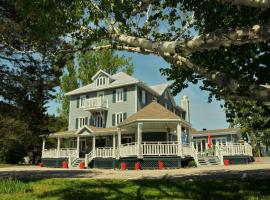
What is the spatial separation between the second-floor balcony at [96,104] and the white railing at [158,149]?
477 inches

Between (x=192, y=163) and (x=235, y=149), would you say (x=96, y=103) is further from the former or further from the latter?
(x=235, y=149)

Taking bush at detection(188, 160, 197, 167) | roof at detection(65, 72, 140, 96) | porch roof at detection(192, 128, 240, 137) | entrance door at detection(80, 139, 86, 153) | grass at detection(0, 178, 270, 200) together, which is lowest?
grass at detection(0, 178, 270, 200)

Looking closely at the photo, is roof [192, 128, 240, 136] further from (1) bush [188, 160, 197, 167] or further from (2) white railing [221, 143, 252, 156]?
(1) bush [188, 160, 197, 167]

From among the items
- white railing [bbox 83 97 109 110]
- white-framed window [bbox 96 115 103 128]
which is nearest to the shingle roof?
white-framed window [bbox 96 115 103 128]

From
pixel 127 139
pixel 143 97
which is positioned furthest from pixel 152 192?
pixel 143 97

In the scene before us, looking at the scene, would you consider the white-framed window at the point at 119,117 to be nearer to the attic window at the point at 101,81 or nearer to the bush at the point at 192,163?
the attic window at the point at 101,81

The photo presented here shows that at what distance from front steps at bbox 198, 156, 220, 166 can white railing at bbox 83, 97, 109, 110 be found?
1370 cm

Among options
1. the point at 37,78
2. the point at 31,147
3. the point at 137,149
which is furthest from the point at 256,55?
the point at 31,147

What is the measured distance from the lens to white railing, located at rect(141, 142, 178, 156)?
29625mm

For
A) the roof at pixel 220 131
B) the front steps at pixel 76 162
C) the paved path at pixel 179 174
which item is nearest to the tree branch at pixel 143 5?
the paved path at pixel 179 174

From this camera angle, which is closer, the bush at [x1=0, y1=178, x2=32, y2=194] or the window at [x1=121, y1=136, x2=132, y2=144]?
the bush at [x1=0, y1=178, x2=32, y2=194]

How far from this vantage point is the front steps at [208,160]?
32.2 meters

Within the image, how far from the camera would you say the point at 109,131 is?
35.9 metres

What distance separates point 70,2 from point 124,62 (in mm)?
47468
